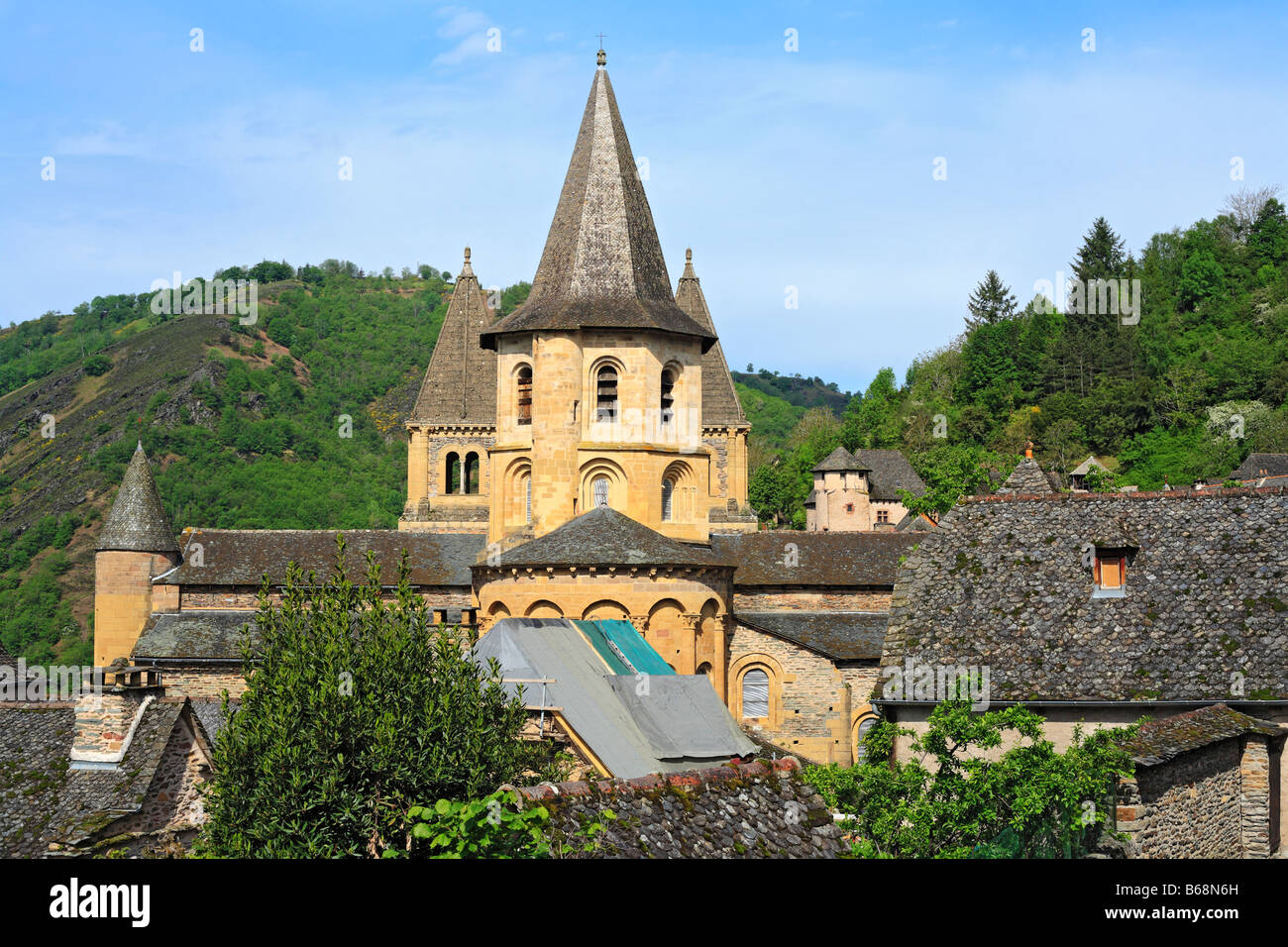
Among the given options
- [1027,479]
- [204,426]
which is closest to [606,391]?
[1027,479]

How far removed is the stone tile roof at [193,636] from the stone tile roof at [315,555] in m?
1.02

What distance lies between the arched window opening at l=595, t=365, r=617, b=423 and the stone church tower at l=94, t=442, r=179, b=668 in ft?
54.3

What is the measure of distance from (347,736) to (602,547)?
18643 mm

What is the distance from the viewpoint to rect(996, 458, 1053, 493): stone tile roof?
1056 inches

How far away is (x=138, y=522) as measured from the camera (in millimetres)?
46906

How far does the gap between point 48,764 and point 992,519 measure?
15416 mm

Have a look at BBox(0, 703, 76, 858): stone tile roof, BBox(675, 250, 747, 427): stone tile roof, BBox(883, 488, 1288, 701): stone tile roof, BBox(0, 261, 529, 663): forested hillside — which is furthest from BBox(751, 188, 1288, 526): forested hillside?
BBox(0, 703, 76, 858): stone tile roof

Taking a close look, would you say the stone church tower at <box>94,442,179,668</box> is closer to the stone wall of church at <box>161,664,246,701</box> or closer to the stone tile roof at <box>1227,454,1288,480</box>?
the stone wall of church at <box>161,664,246,701</box>

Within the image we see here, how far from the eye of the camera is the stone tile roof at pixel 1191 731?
59.3 feet

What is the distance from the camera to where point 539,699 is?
69.1ft

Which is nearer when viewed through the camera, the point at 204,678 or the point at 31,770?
the point at 31,770

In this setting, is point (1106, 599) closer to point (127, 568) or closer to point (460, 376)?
point (127, 568)

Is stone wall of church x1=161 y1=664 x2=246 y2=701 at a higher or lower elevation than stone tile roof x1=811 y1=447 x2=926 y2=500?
lower
